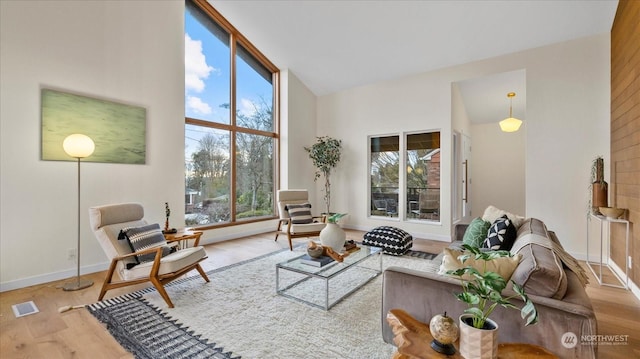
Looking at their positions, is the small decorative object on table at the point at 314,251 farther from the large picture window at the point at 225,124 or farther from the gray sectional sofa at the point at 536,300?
the large picture window at the point at 225,124

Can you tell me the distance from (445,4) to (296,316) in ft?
14.1

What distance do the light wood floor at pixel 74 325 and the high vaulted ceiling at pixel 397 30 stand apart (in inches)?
132

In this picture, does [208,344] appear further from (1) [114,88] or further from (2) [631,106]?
(2) [631,106]

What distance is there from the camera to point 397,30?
179 inches

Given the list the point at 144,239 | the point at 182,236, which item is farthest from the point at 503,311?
the point at 182,236

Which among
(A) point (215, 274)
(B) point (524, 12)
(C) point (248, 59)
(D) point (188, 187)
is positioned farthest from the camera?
(C) point (248, 59)

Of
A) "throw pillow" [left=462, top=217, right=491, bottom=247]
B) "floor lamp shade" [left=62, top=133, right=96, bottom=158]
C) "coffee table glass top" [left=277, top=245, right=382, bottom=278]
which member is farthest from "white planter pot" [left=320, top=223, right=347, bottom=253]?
"floor lamp shade" [left=62, top=133, right=96, bottom=158]

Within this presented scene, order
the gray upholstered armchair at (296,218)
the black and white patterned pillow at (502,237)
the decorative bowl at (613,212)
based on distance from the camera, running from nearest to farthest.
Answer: the black and white patterned pillow at (502,237), the decorative bowl at (613,212), the gray upholstered armchair at (296,218)

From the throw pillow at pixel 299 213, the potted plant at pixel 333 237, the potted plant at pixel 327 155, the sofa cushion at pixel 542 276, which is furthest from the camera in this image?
the potted plant at pixel 327 155

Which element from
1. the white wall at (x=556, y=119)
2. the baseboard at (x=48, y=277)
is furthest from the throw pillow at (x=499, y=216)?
the baseboard at (x=48, y=277)

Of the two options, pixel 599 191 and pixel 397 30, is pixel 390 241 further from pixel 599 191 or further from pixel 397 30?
pixel 397 30

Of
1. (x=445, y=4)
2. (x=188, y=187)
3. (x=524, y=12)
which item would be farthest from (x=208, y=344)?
(x=524, y=12)

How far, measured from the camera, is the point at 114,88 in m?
3.86

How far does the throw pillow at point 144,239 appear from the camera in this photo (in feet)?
9.25
